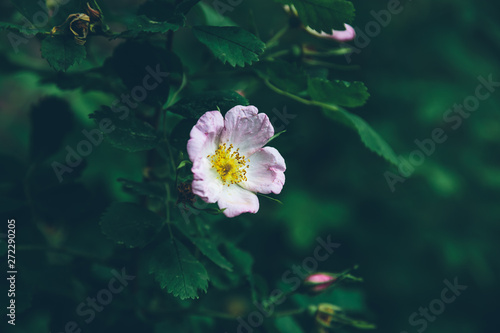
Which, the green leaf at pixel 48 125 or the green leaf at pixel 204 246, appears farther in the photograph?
the green leaf at pixel 48 125

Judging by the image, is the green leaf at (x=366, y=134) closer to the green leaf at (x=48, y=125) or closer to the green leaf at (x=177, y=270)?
the green leaf at (x=177, y=270)

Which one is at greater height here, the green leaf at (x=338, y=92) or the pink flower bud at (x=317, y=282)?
the green leaf at (x=338, y=92)

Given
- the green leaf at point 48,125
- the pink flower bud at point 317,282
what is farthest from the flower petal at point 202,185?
the green leaf at point 48,125

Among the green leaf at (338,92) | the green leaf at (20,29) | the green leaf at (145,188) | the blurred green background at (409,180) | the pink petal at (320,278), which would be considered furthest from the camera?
the blurred green background at (409,180)

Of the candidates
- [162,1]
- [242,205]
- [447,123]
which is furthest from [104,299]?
[447,123]

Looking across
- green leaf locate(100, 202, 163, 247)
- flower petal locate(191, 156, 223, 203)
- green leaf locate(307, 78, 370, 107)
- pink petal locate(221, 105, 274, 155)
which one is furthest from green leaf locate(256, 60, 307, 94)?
green leaf locate(100, 202, 163, 247)

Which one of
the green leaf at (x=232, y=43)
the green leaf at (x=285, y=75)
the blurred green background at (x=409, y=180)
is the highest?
the green leaf at (x=232, y=43)

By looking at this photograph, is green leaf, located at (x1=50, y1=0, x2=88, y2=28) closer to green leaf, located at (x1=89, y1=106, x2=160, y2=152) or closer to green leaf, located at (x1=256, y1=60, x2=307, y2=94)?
green leaf, located at (x1=89, y1=106, x2=160, y2=152)
